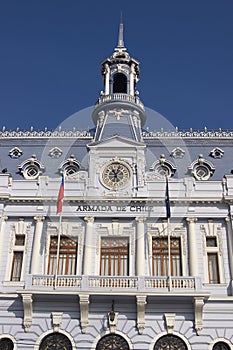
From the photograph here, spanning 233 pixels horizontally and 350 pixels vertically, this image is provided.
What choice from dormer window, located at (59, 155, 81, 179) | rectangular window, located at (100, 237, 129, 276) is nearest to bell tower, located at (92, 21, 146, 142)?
dormer window, located at (59, 155, 81, 179)

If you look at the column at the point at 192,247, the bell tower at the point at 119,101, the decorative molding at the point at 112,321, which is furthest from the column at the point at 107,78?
the decorative molding at the point at 112,321

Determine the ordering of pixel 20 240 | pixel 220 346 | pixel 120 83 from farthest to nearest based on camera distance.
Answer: pixel 120 83, pixel 20 240, pixel 220 346

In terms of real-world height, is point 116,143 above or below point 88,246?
above

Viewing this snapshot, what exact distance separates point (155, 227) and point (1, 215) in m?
10.6

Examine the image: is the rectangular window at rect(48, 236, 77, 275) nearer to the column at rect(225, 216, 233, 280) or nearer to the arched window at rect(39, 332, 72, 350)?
the arched window at rect(39, 332, 72, 350)

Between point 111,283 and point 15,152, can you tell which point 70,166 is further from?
point 111,283

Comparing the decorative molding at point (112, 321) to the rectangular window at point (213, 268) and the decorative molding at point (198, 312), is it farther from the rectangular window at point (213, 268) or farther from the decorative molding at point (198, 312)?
the rectangular window at point (213, 268)

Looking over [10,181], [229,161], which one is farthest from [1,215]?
[229,161]

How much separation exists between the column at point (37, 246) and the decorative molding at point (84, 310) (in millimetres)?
3938

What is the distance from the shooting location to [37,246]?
3312 centimetres

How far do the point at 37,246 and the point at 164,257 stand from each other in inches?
335

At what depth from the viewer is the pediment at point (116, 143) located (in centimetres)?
3659

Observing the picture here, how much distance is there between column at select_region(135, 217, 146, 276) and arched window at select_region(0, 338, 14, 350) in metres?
8.88

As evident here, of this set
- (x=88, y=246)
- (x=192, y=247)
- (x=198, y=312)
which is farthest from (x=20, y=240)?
(x=198, y=312)
